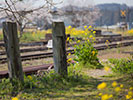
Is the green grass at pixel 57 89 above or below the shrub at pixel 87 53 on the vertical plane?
below

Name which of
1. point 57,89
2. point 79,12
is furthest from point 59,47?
point 79,12

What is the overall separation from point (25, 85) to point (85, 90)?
1258 millimetres

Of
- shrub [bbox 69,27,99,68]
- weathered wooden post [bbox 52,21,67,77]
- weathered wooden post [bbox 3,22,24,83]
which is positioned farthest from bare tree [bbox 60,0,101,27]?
weathered wooden post [bbox 3,22,24,83]

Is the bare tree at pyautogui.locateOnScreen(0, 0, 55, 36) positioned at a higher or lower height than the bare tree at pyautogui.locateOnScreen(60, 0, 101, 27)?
lower

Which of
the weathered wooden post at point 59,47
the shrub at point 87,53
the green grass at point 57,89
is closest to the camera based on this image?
the green grass at point 57,89

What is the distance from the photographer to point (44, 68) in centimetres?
591

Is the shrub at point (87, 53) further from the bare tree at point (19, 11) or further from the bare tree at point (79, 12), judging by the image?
the bare tree at point (79, 12)

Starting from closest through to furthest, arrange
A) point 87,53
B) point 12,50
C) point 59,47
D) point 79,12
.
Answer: point 12,50
point 59,47
point 87,53
point 79,12

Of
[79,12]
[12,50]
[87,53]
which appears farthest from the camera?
[79,12]

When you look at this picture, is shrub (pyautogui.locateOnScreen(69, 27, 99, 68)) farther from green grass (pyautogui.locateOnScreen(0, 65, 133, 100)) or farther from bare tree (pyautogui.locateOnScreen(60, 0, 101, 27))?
bare tree (pyautogui.locateOnScreen(60, 0, 101, 27))

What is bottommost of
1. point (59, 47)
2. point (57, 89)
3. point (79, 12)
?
point (57, 89)

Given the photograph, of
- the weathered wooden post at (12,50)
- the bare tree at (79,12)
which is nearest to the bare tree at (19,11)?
the weathered wooden post at (12,50)

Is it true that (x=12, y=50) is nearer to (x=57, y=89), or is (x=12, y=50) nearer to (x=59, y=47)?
(x=59, y=47)

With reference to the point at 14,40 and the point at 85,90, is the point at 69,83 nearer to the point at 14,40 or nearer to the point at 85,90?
the point at 85,90
